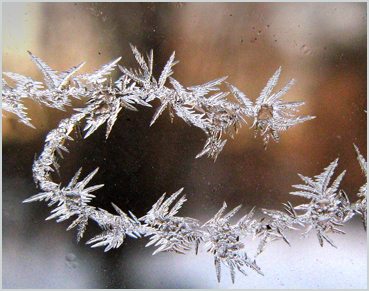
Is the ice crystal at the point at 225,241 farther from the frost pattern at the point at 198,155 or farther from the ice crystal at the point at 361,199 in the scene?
the ice crystal at the point at 361,199

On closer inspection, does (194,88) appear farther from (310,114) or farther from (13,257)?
(13,257)

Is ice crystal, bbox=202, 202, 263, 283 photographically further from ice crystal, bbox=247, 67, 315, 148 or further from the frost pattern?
ice crystal, bbox=247, 67, 315, 148

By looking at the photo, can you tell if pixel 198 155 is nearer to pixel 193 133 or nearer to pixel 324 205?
pixel 193 133

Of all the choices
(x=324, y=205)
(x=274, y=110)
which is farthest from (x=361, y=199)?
(x=274, y=110)

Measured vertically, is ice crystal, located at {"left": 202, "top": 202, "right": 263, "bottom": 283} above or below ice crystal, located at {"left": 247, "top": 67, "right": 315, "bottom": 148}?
below

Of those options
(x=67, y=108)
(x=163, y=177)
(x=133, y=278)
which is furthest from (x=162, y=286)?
(x=67, y=108)

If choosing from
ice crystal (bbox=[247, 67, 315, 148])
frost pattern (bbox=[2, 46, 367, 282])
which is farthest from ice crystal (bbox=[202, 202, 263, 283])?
ice crystal (bbox=[247, 67, 315, 148])
